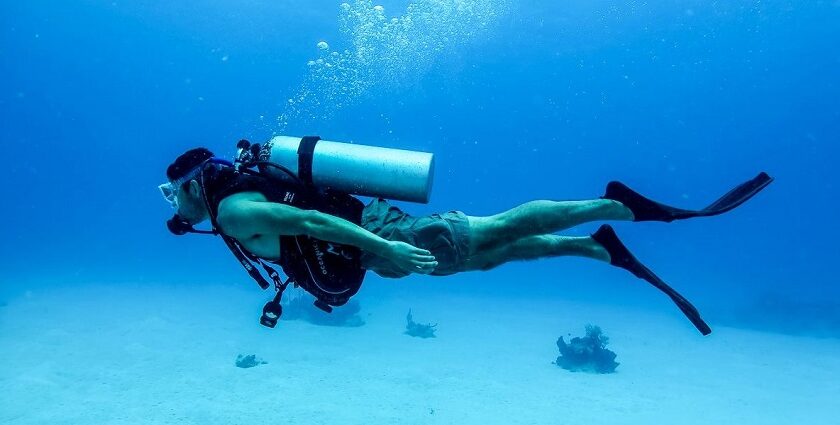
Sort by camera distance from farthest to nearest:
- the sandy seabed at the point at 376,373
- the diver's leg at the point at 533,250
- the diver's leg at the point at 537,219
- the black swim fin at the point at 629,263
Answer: the sandy seabed at the point at 376,373, the diver's leg at the point at 533,250, the black swim fin at the point at 629,263, the diver's leg at the point at 537,219

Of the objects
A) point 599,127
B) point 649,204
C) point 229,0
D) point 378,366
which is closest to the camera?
point 649,204

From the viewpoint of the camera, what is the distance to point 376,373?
1207 centimetres

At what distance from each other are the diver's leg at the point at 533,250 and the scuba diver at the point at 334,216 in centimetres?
3

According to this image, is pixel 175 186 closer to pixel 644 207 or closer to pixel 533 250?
pixel 533 250

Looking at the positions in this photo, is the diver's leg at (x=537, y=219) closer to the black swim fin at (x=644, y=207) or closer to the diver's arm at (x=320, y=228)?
the black swim fin at (x=644, y=207)

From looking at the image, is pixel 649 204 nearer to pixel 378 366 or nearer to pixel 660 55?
pixel 378 366

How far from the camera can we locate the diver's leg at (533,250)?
4926mm

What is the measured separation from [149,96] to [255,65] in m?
54.0

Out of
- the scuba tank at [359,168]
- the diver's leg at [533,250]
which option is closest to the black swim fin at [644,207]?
the diver's leg at [533,250]

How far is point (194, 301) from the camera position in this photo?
76.7 ft

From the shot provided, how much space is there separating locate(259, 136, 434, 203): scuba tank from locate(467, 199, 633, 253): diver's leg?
2.39ft

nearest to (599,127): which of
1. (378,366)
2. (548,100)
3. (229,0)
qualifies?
(548,100)

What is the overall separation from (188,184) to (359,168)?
1.59 metres

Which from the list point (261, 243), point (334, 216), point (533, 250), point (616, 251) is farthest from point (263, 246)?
point (616, 251)
